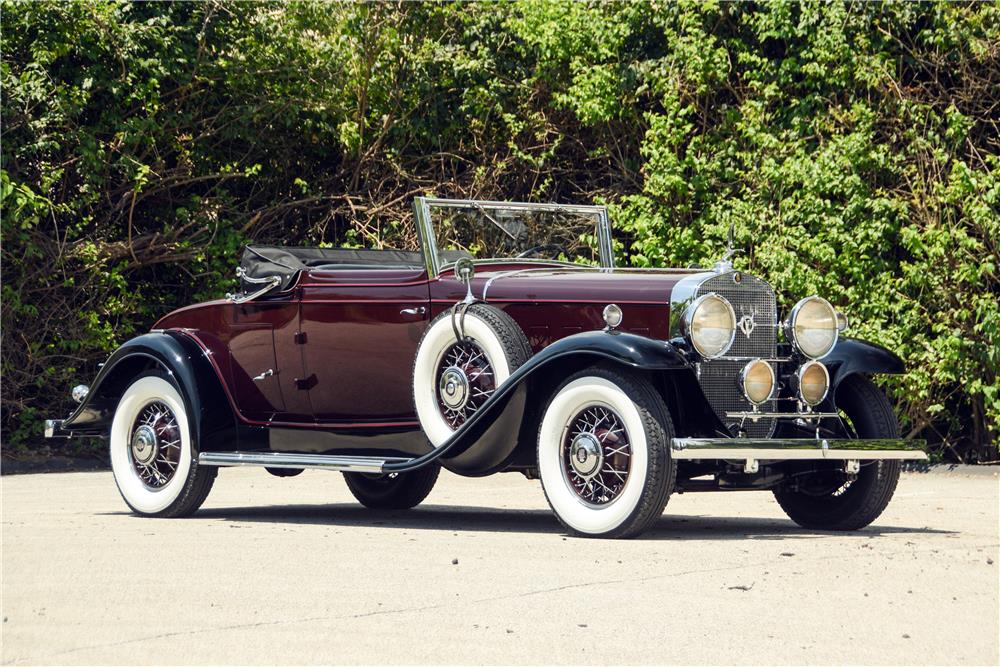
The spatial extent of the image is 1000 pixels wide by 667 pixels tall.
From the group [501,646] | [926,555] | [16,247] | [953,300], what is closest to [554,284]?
[926,555]

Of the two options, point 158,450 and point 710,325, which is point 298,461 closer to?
point 158,450

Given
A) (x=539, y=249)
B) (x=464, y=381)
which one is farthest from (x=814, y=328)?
(x=539, y=249)

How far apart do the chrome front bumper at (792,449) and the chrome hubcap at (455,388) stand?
56.8 inches

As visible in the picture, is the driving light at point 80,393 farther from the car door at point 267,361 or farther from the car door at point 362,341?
the car door at point 362,341

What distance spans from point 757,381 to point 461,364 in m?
1.56

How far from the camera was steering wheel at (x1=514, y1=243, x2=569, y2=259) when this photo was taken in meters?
8.49

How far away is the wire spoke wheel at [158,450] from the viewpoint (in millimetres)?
8508

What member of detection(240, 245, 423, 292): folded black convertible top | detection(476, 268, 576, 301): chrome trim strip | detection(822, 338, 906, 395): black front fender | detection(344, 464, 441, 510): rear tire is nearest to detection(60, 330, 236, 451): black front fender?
detection(240, 245, 423, 292): folded black convertible top

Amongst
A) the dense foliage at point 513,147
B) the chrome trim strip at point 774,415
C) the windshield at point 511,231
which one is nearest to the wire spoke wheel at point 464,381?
the windshield at point 511,231

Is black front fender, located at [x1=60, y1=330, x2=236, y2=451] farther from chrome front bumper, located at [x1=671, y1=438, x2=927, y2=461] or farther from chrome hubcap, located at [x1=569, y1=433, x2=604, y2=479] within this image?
chrome front bumper, located at [x1=671, y1=438, x2=927, y2=461]

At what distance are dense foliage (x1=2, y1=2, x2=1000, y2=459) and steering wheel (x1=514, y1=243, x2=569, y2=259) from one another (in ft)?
12.9

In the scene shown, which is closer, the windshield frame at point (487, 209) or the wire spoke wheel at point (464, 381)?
the wire spoke wheel at point (464, 381)

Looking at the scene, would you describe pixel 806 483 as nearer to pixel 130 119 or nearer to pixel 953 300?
pixel 953 300

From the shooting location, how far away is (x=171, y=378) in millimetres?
8516
